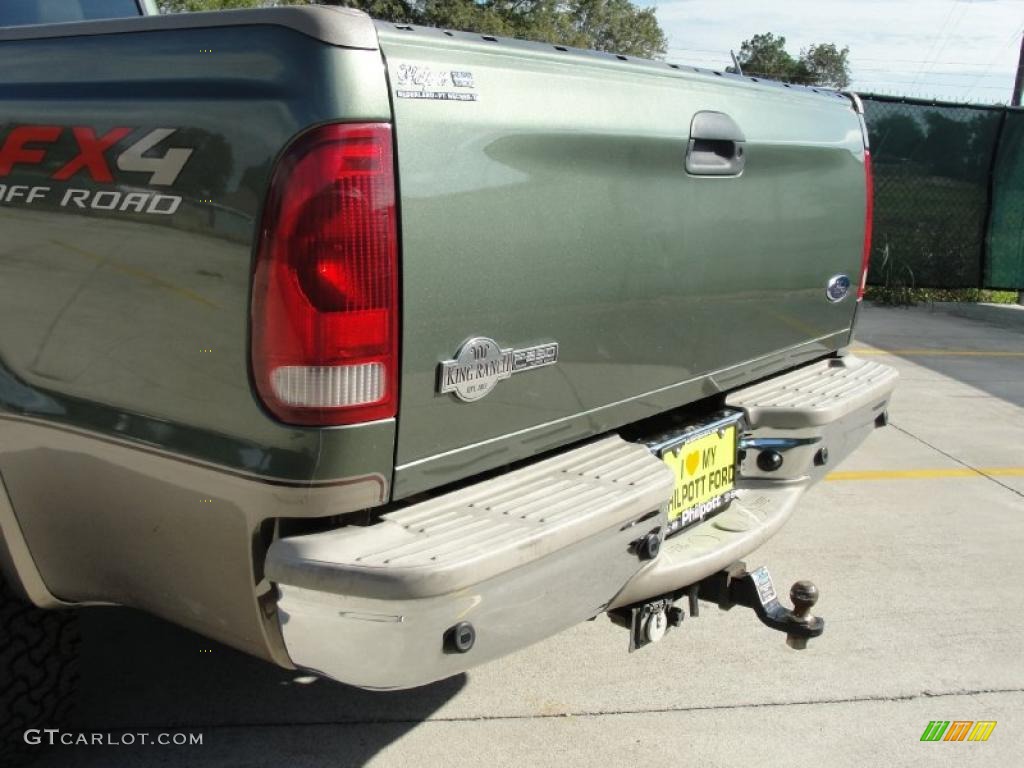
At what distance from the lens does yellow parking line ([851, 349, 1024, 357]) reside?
9047 millimetres

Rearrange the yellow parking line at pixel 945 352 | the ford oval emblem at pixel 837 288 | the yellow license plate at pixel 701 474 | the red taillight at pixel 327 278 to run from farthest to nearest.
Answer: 1. the yellow parking line at pixel 945 352
2. the ford oval emblem at pixel 837 288
3. the yellow license plate at pixel 701 474
4. the red taillight at pixel 327 278

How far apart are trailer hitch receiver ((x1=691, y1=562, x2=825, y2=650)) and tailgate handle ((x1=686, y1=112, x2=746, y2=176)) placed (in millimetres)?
1195

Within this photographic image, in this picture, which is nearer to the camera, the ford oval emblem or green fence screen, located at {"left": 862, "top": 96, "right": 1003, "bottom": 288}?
the ford oval emblem

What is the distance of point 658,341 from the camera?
114 inches

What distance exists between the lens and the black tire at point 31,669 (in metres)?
2.58

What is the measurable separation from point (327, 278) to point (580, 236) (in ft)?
2.46

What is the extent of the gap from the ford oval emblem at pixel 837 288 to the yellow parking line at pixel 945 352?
17.5ft

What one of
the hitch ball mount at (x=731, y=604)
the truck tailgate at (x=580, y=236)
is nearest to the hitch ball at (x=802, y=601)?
the hitch ball mount at (x=731, y=604)

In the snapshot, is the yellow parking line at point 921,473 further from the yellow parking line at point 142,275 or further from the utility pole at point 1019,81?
the utility pole at point 1019,81

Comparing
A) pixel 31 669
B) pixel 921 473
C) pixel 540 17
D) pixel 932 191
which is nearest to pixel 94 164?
pixel 31 669

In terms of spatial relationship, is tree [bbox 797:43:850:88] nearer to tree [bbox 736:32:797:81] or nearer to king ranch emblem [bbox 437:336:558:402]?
tree [bbox 736:32:797:81]

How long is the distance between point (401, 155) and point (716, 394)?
1.64 meters

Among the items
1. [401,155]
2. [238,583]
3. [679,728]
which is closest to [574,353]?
[401,155]

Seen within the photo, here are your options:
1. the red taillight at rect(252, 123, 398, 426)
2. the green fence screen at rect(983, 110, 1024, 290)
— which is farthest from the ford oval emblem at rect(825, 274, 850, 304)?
the green fence screen at rect(983, 110, 1024, 290)
